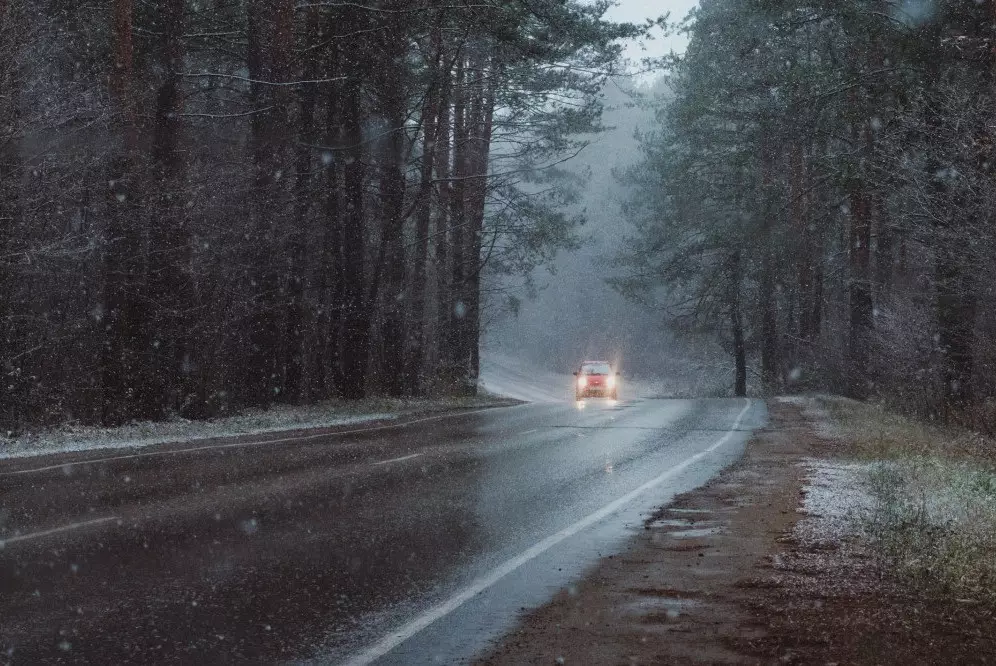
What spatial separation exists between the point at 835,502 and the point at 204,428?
1253cm

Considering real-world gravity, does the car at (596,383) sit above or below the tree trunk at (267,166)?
below

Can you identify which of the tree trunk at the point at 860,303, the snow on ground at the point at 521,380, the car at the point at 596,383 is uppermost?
the tree trunk at the point at 860,303

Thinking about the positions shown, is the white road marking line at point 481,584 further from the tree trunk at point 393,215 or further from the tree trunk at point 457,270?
the tree trunk at point 457,270

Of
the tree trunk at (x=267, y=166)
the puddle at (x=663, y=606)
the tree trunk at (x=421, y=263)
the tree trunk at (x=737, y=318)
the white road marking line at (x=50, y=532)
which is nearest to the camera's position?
the puddle at (x=663, y=606)

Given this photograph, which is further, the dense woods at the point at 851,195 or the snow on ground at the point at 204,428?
the dense woods at the point at 851,195

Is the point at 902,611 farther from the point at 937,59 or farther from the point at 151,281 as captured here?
the point at 937,59

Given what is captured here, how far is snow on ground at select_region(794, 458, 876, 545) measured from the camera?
386 inches

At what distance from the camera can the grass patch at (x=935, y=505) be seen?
25.7 feet

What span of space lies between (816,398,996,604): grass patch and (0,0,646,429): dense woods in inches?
519

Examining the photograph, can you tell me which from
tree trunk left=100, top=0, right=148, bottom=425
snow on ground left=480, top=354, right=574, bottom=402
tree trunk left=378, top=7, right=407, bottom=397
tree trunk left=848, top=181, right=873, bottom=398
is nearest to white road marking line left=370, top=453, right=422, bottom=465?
tree trunk left=100, top=0, right=148, bottom=425

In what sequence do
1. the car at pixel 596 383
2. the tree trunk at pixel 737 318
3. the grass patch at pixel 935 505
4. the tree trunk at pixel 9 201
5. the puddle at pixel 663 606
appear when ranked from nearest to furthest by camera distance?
the puddle at pixel 663 606 < the grass patch at pixel 935 505 < the tree trunk at pixel 9 201 < the car at pixel 596 383 < the tree trunk at pixel 737 318

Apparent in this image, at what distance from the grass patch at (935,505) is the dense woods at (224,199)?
13175 mm

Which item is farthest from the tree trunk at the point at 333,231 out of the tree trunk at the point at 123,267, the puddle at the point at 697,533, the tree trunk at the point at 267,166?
the puddle at the point at 697,533

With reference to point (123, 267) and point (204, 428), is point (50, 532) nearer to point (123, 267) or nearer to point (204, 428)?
point (204, 428)
